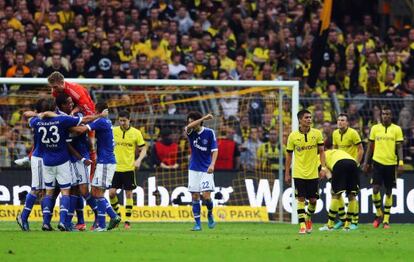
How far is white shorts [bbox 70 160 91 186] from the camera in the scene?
18.0 meters

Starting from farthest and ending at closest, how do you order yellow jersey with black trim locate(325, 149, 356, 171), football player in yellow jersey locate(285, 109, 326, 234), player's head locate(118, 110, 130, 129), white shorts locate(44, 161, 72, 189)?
player's head locate(118, 110, 130, 129), yellow jersey with black trim locate(325, 149, 356, 171), football player in yellow jersey locate(285, 109, 326, 234), white shorts locate(44, 161, 72, 189)

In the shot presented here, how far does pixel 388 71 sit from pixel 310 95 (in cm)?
272

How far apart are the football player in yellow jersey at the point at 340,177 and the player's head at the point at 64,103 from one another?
4.87 m

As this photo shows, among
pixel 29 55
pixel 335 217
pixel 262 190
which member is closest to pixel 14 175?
pixel 29 55

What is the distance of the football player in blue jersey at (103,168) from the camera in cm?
1856

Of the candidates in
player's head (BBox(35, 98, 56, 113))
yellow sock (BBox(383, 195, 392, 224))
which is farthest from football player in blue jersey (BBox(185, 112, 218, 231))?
yellow sock (BBox(383, 195, 392, 224))

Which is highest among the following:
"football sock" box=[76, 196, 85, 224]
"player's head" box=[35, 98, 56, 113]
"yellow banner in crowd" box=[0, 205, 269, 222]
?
"player's head" box=[35, 98, 56, 113]

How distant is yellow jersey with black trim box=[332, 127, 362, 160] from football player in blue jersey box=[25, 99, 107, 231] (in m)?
5.33

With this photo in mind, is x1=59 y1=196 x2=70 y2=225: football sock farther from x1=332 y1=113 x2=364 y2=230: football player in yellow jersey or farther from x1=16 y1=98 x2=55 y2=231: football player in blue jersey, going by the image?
x1=332 y1=113 x2=364 y2=230: football player in yellow jersey

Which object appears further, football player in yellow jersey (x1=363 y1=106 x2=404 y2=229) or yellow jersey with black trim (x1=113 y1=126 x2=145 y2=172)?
football player in yellow jersey (x1=363 y1=106 x2=404 y2=229)

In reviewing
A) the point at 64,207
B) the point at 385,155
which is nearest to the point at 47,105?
the point at 64,207

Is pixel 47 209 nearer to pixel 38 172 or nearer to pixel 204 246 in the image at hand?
pixel 38 172

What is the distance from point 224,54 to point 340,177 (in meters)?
8.79

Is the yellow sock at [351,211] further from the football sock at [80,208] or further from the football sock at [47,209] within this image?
the football sock at [47,209]
